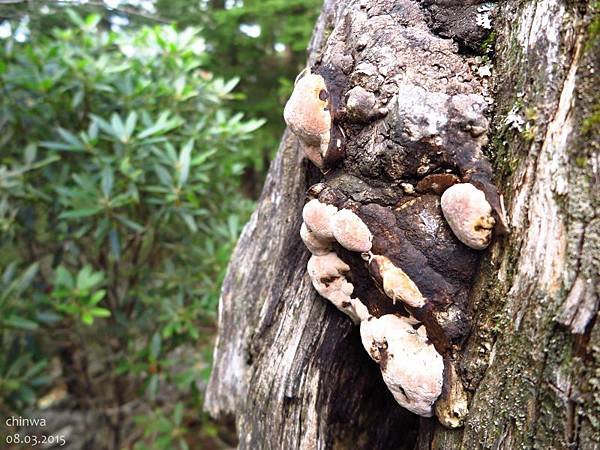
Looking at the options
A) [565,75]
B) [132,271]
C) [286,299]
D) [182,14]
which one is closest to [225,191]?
[132,271]

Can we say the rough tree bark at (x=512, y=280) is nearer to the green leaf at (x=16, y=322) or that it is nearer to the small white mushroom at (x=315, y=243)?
the small white mushroom at (x=315, y=243)

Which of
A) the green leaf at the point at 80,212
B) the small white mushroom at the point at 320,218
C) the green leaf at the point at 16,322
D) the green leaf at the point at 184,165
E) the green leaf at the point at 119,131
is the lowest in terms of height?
the green leaf at the point at 16,322

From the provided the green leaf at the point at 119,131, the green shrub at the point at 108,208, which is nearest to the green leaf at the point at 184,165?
the green shrub at the point at 108,208

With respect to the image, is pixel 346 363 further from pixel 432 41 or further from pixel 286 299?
pixel 432 41

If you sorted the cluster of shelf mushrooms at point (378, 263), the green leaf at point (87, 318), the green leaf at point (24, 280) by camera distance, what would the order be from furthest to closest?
the green leaf at point (24, 280), the green leaf at point (87, 318), the cluster of shelf mushrooms at point (378, 263)

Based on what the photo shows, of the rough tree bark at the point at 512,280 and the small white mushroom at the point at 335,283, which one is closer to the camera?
the rough tree bark at the point at 512,280

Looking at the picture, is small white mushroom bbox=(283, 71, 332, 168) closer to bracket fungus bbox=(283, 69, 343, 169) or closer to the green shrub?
bracket fungus bbox=(283, 69, 343, 169)
